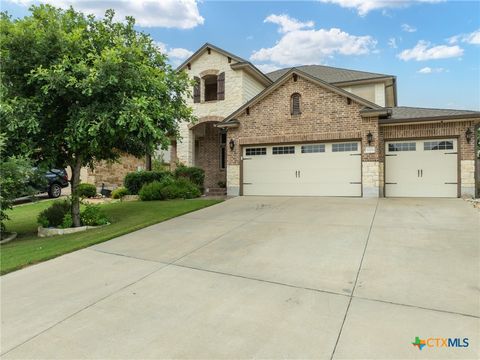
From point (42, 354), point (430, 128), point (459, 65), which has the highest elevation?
point (459, 65)

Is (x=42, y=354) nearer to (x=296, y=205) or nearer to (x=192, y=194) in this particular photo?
(x=296, y=205)

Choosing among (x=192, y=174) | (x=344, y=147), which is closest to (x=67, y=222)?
(x=192, y=174)

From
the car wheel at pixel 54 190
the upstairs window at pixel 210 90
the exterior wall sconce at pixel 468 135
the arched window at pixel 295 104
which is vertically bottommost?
the car wheel at pixel 54 190

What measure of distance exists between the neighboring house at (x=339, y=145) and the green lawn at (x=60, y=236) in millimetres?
2736

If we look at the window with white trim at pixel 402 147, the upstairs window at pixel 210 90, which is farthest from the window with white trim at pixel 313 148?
→ the upstairs window at pixel 210 90

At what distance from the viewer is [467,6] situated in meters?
9.99

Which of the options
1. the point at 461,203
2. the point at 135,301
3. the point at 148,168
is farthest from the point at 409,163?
the point at 148,168

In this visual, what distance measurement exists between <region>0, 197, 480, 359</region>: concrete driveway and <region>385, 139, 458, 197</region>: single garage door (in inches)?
227

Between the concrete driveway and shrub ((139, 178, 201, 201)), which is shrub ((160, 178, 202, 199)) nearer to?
shrub ((139, 178, 201, 201))

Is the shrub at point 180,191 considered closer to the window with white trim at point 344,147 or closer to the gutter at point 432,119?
the window with white trim at point 344,147

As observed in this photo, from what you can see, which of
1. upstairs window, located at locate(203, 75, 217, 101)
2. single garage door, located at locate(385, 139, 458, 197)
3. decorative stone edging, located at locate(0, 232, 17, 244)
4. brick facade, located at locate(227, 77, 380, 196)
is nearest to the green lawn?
decorative stone edging, located at locate(0, 232, 17, 244)

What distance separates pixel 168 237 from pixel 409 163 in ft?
33.3

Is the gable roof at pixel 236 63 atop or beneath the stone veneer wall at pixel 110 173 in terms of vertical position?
atop

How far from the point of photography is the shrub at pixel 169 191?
13.8 meters
